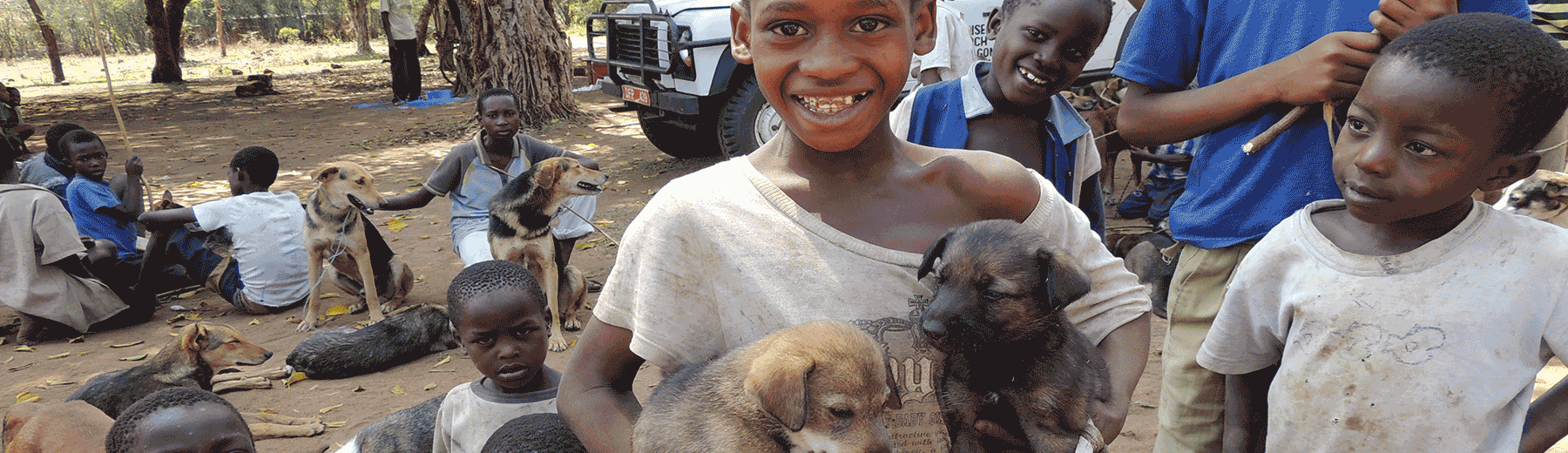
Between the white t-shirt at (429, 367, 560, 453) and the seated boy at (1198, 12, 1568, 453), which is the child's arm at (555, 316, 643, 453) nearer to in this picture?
the seated boy at (1198, 12, 1568, 453)

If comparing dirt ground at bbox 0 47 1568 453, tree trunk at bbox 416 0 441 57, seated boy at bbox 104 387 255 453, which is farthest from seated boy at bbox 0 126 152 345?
tree trunk at bbox 416 0 441 57

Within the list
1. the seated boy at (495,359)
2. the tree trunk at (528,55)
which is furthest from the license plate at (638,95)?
the seated boy at (495,359)

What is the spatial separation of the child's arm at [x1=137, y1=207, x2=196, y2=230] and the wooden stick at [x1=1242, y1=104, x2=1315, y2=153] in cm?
772

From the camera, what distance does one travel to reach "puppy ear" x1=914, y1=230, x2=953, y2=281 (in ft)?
5.62

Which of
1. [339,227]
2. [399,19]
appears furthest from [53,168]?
[399,19]

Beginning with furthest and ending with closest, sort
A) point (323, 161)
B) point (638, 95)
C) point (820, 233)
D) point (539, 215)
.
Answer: point (323, 161)
point (638, 95)
point (539, 215)
point (820, 233)

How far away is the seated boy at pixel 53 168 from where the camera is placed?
336 inches

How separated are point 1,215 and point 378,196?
2868 millimetres

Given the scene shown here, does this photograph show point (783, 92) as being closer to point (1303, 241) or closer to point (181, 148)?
point (1303, 241)

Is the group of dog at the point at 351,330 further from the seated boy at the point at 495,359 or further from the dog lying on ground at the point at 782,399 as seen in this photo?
the dog lying on ground at the point at 782,399

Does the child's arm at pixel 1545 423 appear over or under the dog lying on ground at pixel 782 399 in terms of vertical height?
under

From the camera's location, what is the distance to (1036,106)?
365cm

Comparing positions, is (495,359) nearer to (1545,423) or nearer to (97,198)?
(1545,423)

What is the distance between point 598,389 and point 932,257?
73 centimetres
